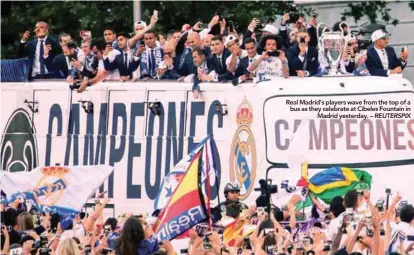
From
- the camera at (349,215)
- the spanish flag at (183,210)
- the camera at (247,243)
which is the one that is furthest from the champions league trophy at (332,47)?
the camera at (247,243)

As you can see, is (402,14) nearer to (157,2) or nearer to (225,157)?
(157,2)

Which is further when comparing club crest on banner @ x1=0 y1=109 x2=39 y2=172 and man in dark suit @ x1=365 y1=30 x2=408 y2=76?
club crest on banner @ x1=0 y1=109 x2=39 y2=172

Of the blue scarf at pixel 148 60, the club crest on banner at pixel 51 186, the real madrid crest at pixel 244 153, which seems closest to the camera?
the real madrid crest at pixel 244 153

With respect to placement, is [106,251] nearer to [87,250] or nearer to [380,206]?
[87,250]

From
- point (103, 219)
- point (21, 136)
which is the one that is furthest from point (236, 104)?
point (21, 136)

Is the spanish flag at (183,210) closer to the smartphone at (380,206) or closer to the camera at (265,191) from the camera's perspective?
the smartphone at (380,206)

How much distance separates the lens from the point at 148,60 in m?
29.5

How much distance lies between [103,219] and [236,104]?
212 cm

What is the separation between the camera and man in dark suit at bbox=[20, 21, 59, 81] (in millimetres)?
30344

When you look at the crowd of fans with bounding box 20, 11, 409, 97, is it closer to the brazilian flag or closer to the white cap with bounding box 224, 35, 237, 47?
the white cap with bounding box 224, 35, 237, 47

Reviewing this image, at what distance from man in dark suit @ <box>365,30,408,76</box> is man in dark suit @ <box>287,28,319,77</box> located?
63 cm

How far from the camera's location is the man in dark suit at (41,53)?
30.3 meters

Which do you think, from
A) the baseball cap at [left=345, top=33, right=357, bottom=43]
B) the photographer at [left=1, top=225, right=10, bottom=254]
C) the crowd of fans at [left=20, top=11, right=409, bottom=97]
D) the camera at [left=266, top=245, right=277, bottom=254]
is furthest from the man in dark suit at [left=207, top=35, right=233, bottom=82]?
the camera at [left=266, top=245, right=277, bottom=254]

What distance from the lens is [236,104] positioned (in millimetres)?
27062
